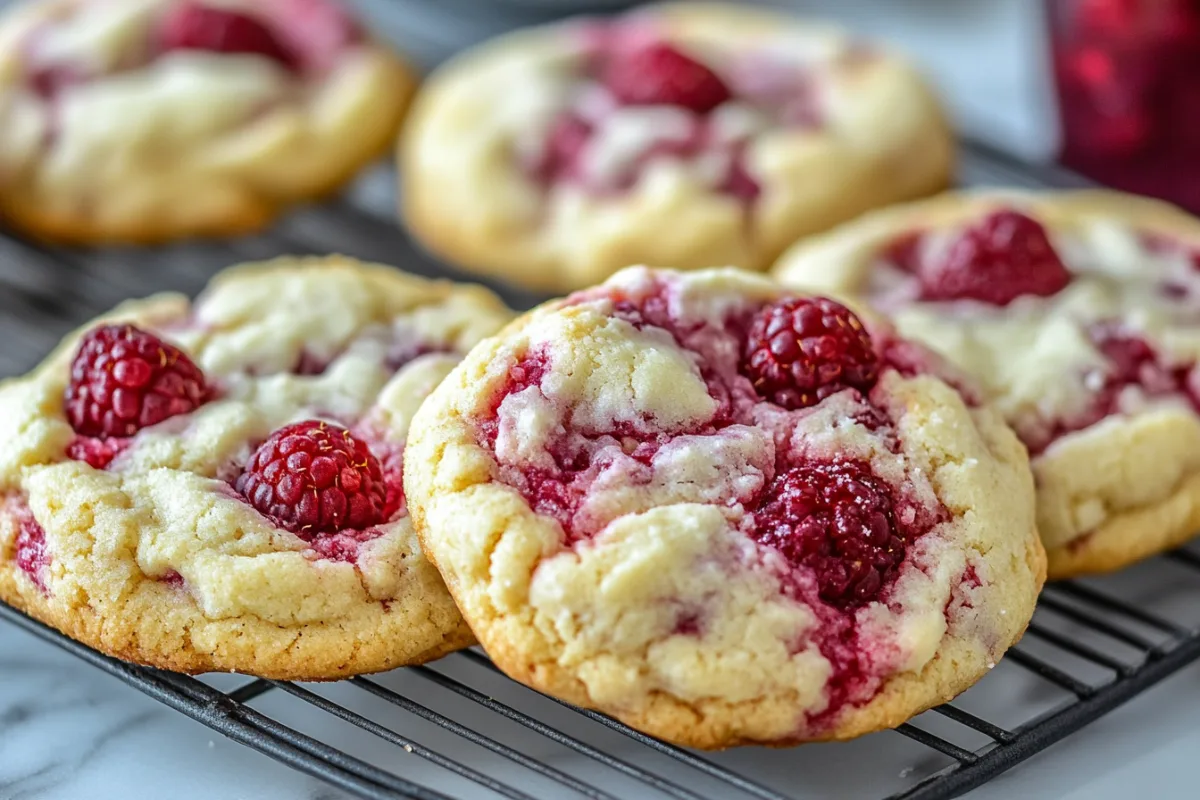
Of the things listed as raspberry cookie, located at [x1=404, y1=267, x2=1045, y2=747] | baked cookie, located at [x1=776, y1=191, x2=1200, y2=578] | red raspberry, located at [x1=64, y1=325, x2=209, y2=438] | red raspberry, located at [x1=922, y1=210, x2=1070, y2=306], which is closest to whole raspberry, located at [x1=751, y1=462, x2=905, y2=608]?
raspberry cookie, located at [x1=404, y1=267, x2=1045, y2=747]

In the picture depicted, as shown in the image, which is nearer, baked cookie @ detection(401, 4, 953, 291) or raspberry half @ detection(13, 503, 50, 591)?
raspberry half @ detection(13, 503, 50, 591)

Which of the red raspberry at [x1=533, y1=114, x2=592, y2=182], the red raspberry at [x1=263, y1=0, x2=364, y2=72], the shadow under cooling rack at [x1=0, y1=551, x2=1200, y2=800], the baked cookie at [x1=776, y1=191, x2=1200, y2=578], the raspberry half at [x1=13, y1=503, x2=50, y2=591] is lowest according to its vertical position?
the shadow under cooling rack at [x1=0, y1=551, x2=1200, y2=800]

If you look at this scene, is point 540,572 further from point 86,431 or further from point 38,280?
point 38,280

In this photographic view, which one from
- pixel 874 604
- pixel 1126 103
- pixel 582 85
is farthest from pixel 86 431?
pixel 1126 103

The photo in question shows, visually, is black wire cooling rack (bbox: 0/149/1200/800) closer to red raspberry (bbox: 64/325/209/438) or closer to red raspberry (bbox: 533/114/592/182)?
red raspberry (bbox: 64/325/209/438)

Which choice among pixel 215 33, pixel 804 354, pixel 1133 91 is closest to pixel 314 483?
pixel 804 354

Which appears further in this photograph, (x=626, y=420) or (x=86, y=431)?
Result: (x=86, y=431)

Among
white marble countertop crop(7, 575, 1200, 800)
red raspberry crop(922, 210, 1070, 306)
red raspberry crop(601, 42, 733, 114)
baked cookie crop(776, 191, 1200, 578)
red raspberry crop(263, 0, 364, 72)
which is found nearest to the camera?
white marble countertop crop(7, 575, 1200, 800)
